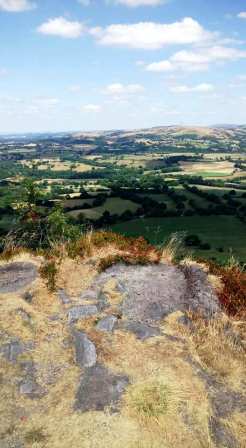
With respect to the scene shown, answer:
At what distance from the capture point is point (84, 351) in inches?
447

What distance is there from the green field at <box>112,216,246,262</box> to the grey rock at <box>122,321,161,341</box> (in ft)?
283

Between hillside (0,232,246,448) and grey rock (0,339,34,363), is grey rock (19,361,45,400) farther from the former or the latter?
grey rock (0,339,34,363)

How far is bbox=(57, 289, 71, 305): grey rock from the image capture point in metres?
14.1

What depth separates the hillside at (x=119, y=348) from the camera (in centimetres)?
875

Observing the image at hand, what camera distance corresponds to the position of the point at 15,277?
15.5m

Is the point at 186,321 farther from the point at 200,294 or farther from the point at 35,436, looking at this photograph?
the point at 35,436

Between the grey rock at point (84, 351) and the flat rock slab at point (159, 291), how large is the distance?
1.89 m

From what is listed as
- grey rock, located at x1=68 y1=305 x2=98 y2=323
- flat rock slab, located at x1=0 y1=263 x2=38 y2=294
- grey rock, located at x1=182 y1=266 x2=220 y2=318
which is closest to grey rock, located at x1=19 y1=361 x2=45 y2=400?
grey rock, located at x1=68 y1=305 x2=98 y2=323

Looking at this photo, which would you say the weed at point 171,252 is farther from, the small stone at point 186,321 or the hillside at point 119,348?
the small stone at point 186,321

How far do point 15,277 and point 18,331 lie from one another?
3.76 metres

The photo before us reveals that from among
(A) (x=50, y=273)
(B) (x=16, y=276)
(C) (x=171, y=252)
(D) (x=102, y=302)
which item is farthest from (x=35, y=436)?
(C) (x=171, y=252)

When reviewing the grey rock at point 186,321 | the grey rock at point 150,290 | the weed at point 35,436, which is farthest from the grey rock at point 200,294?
the weed at point 35,436

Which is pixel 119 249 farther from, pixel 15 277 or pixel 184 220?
pixel 184 220

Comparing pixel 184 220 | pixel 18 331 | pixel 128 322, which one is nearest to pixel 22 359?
pixel 18 331
